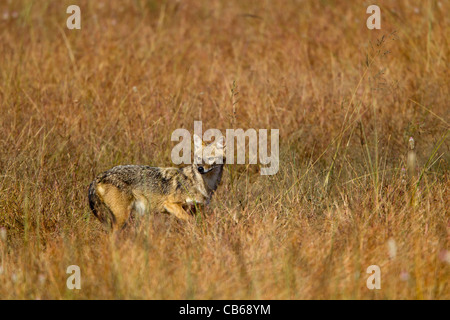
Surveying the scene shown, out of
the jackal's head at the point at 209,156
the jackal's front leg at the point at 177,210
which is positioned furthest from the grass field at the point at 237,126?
the jackal's head at the point at 209,156

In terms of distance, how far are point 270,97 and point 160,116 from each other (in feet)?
4.43

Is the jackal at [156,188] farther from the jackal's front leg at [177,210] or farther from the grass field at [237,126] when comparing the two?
the grass field at [237,126]

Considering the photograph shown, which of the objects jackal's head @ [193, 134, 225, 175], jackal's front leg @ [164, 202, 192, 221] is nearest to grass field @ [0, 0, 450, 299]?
jackal's front leg @ [164, 202, 192, 221]

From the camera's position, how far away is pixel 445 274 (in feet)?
13.7

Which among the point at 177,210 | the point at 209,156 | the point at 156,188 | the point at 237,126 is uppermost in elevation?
the point at 237,126

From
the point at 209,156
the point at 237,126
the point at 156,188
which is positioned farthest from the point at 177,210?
the point at 237,126

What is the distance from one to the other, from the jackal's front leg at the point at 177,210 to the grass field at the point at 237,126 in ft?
0.33

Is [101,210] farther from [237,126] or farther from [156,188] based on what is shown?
[237,126]

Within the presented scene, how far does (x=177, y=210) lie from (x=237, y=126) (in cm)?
202

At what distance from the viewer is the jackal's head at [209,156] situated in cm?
597

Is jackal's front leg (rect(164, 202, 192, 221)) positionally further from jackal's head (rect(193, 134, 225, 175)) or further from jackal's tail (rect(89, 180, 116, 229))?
jackal's tail (rect(89, 180, 116, 229))

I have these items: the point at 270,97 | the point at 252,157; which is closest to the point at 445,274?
the point at 252,157

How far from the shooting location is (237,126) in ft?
24.5

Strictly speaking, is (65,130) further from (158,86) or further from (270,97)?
(270,97)
